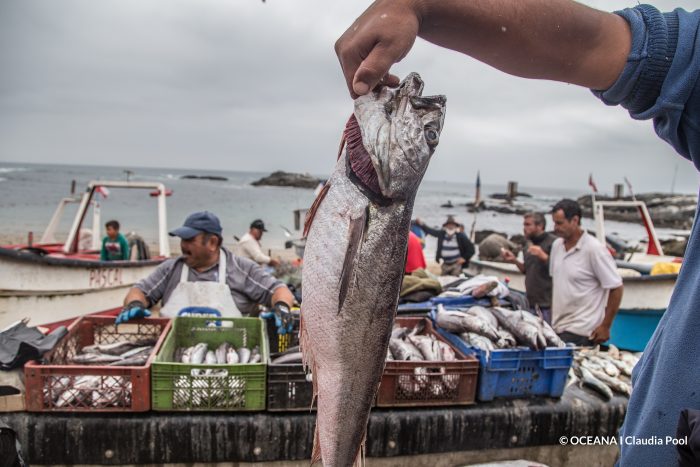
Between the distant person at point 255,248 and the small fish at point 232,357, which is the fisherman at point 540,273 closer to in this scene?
the small fish at point 232,357

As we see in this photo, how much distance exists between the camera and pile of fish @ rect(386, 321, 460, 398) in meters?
3.82

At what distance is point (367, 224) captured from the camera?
1.64m

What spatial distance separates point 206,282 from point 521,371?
332cm

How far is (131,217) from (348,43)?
46.9 metres

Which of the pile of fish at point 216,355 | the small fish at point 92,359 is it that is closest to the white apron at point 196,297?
the pile of fish at point 216,355

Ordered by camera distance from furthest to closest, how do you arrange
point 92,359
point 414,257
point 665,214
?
point 665,214 → point 414,257 → point 92,359

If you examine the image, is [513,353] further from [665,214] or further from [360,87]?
[665,214]

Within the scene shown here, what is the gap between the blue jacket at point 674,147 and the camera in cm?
122

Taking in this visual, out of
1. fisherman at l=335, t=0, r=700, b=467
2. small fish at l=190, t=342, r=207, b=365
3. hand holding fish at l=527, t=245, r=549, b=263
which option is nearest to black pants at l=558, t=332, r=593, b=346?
hand holding fish at l=527, t=245, r=549, b=263

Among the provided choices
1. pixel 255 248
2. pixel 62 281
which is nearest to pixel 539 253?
pixel 255 248

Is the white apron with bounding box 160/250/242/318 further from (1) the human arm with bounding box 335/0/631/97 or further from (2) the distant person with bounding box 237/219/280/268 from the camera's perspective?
(2) the distant person with bounding box 237/219/280/268

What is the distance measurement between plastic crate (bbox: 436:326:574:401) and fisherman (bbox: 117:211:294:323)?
202cm

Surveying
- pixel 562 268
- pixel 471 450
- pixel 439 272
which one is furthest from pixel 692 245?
pixel 439 272

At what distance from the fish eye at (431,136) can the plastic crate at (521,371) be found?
2678mm
